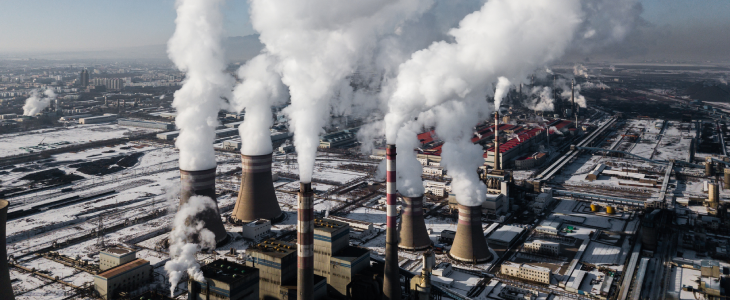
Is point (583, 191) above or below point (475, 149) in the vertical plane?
below

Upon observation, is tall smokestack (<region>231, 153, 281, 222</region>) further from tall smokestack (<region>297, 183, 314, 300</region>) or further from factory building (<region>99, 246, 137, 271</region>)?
tall smokestack (<region>297, 183, 314, 300</region>)

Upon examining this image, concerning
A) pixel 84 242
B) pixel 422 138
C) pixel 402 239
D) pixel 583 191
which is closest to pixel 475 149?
pixel 402 239

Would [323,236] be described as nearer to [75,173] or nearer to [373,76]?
[75,173]

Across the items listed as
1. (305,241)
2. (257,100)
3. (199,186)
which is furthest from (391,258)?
(257,100)

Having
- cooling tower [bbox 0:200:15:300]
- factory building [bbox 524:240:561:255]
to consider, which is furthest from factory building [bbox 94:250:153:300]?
factory building [bbox 524:240:561:255]

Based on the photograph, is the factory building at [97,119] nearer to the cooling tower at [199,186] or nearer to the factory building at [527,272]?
the cooling tower at [199,186]

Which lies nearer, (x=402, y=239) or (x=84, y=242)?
(x=402, y=239)

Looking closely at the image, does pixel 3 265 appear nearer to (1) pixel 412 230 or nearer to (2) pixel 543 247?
(1) pixel 412 230
